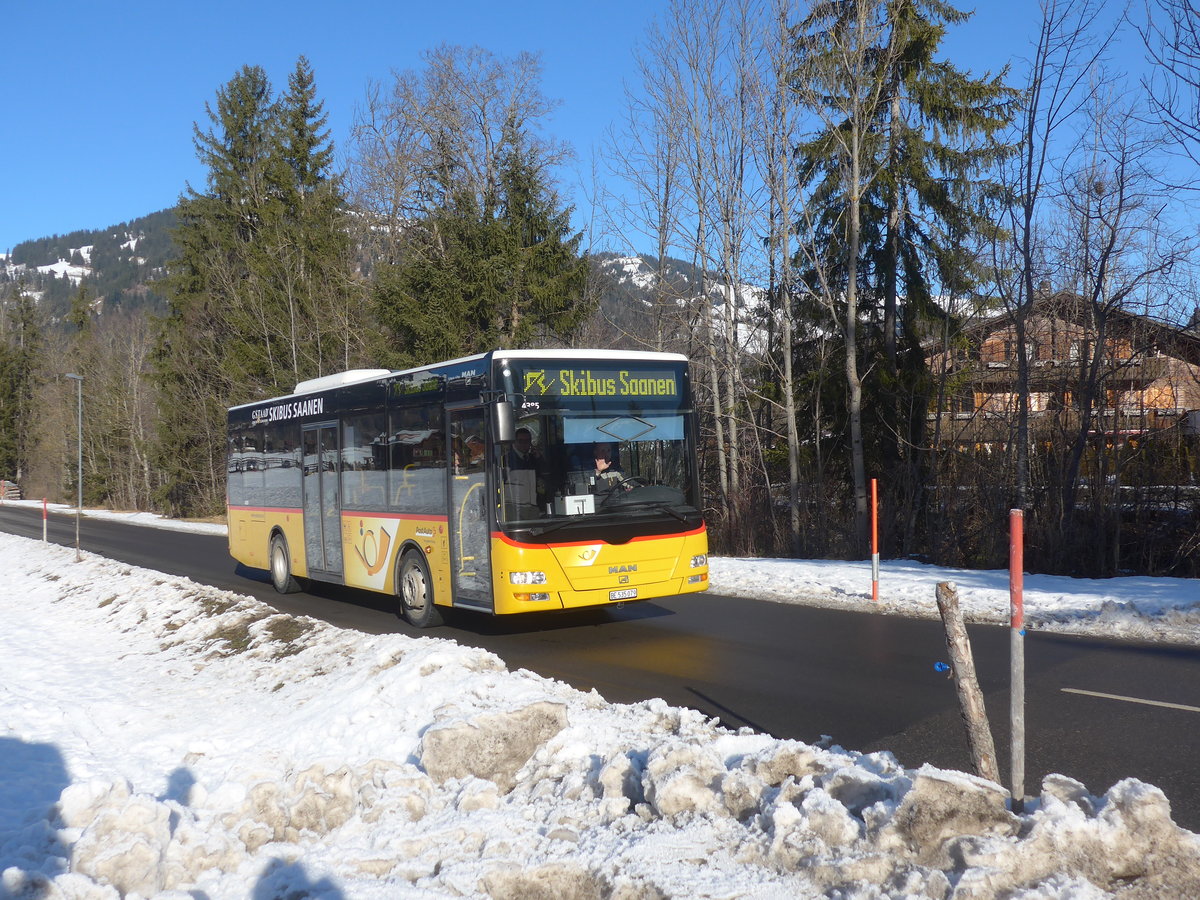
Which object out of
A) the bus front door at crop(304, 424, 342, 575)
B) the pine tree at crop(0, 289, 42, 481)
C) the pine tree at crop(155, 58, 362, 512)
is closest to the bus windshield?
the bus front door at crop(304, 424, 342, 575)

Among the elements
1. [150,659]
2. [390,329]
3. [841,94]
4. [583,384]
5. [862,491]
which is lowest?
[150,659]

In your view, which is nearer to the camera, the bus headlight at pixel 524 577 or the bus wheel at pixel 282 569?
the bus headlight at pixel 524 577

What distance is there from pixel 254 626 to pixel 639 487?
5127 millimetres

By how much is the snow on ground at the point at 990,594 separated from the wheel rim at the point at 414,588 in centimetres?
507

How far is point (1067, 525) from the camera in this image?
18.5 metres

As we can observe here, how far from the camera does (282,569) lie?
17.8 metres

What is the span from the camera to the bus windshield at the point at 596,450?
36.7ft

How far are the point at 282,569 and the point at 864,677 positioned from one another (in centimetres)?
1167

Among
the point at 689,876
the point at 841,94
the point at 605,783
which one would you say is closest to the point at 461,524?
the point at 605,783

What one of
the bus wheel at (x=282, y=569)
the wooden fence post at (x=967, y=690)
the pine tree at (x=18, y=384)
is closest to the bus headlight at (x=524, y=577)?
the wooden fence post at (x=967, y=690)

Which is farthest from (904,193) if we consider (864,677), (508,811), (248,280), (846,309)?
(248,280)

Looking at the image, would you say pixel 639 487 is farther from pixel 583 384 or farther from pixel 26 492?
pixel 26 492

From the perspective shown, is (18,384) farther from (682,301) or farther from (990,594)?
(990,594)

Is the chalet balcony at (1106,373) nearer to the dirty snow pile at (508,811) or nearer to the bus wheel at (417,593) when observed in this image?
the bus wheel at (417,593)
